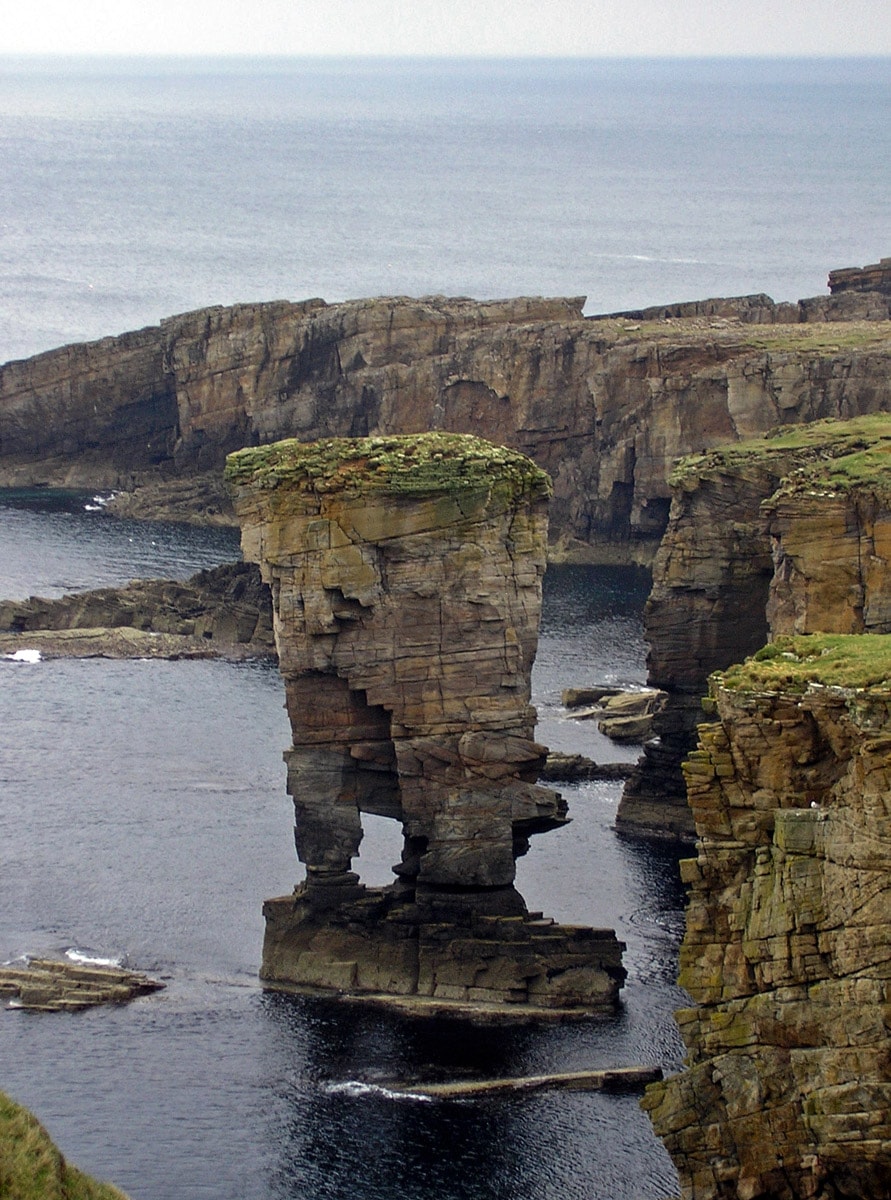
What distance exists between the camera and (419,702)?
89.8 meters

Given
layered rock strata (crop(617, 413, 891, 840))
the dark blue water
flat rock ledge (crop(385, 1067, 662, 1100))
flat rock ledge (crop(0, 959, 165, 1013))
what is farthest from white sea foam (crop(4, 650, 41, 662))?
flat rock ledge (crop(385, 1067, 662, 1100))

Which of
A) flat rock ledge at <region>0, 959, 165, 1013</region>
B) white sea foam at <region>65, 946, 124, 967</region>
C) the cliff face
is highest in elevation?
the cliff face

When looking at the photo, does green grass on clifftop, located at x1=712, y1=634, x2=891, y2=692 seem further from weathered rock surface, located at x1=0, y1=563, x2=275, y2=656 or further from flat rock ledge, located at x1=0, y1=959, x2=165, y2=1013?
weathered rock surface, located at x1=0, y1=563, x2=275, y2=656

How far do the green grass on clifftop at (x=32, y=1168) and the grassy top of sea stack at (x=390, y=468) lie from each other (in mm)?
29492

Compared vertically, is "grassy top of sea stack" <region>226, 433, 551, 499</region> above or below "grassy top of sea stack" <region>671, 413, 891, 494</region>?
below

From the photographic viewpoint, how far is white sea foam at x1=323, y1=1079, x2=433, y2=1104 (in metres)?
Result: 80.2

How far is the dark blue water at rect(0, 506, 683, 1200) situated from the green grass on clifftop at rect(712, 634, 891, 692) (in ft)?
52.6

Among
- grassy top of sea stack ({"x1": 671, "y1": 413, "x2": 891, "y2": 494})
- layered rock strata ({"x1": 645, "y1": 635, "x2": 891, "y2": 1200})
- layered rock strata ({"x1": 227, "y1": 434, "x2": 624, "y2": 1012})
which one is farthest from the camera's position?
grassy top of sea stack ({"x1": 671, "y1": 413, "x2": 891, "y2": 494})

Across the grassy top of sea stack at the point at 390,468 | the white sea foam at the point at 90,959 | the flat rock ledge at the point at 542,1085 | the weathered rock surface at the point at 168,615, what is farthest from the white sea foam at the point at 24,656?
the flat rock ledge at the point at 542,1085

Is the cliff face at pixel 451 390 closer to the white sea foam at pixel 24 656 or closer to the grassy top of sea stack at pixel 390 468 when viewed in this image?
the white sea foam at pixel 24 656

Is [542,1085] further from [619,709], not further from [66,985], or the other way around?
[619,709]

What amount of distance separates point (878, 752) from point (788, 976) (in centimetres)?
547

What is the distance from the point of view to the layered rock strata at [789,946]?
5944 cm

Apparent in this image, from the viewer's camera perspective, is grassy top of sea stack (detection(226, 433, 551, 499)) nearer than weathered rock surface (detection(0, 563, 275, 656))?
Yes
